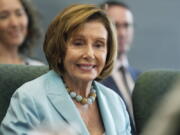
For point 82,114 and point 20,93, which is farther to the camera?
point 82,114

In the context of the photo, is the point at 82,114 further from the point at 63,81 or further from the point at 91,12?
the point at 91,12

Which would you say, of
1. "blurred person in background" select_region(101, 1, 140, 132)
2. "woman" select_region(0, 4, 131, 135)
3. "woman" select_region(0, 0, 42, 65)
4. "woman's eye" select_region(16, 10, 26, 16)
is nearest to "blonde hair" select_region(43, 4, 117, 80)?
"woman" select_region(0, 4, 131, 135)

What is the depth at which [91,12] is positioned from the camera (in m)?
1.19

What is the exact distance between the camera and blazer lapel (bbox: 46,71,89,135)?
43.9 inches

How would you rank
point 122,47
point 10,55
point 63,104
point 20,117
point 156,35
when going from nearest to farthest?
point 20,117 < point 63,104 < point 10,55 < point 122,47 < point 156,35

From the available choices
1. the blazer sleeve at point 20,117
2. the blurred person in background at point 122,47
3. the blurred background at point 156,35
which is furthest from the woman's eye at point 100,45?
the blurred background at point 156,35

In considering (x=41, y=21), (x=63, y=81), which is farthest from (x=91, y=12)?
(x=41, y=21)

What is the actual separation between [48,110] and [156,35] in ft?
6.48

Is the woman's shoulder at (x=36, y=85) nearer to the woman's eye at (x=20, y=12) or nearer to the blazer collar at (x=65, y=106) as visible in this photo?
the blazer collar at (x=65, y=106)

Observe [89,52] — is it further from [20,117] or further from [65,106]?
[20,117]

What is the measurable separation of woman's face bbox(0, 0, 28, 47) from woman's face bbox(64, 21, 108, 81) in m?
1.06

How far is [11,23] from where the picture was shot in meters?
2.22

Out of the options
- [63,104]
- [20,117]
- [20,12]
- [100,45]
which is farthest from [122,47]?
[20,117]

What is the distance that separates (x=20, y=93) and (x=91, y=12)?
13.2 inches
